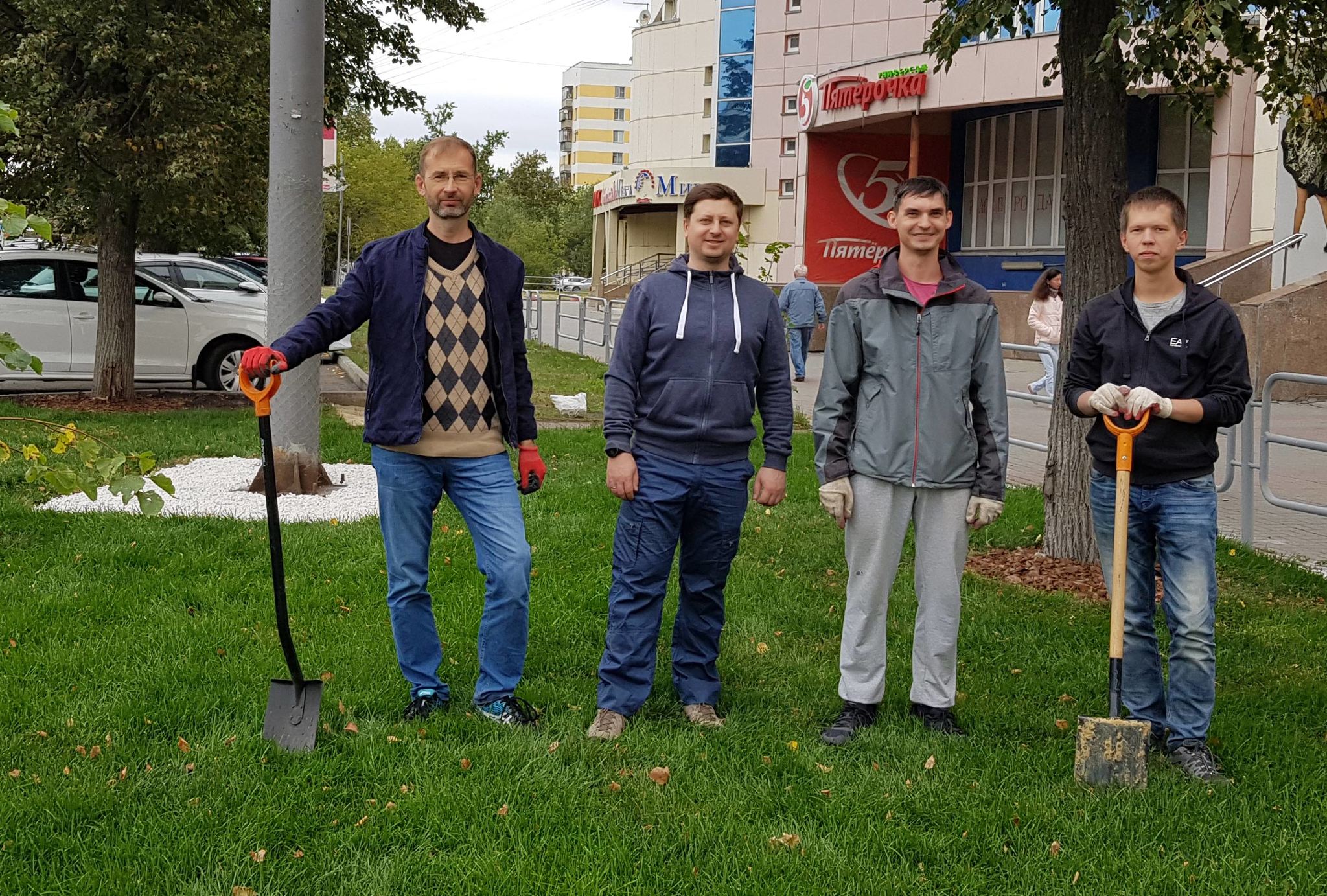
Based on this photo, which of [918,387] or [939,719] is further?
[939,719]

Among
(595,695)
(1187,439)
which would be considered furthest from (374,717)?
(1187,439)

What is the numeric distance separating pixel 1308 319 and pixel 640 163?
58296 mm

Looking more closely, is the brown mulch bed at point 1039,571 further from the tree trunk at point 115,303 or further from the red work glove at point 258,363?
the tree trunk at point 115,303

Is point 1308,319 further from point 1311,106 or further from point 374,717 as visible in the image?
point 374,717

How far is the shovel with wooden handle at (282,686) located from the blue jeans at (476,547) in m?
0.38

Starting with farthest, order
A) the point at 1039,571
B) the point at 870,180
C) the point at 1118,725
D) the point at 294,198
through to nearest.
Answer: the point at 870,180
the point at 294,198
the point at 1039,571
the point at 1118,725

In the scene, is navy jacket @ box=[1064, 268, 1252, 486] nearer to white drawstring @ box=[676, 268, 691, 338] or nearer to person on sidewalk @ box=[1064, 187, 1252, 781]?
person on sidewalk @ box=[1064, 187, 1252, 781]

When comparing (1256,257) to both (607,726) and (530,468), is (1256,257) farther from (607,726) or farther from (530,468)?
(607,726)

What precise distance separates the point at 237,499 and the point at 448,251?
496 centimetres

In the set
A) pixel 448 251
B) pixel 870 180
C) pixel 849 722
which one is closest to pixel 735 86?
pixel 870 180

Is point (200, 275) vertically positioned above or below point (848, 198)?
below

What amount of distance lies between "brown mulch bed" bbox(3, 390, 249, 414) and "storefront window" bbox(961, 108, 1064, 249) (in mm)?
17653

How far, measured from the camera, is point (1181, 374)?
4410 mm

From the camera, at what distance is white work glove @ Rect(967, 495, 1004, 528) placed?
458 cm
